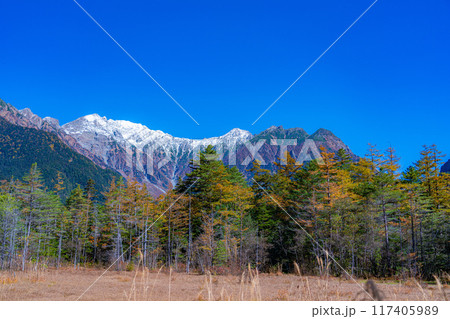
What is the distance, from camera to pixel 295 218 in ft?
123

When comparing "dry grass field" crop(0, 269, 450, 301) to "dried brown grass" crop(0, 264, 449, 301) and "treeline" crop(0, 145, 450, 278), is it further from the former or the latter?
"treeline" crop(0, 145, 450, 278)

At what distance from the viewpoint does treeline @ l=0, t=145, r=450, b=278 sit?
3141cm

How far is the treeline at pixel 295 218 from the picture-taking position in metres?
31.4

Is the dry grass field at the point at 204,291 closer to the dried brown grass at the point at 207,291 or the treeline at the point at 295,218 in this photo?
the dried brown grass at the point at 207,291

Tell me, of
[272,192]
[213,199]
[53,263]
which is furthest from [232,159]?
[53,263]

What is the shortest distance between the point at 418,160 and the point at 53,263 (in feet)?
191
